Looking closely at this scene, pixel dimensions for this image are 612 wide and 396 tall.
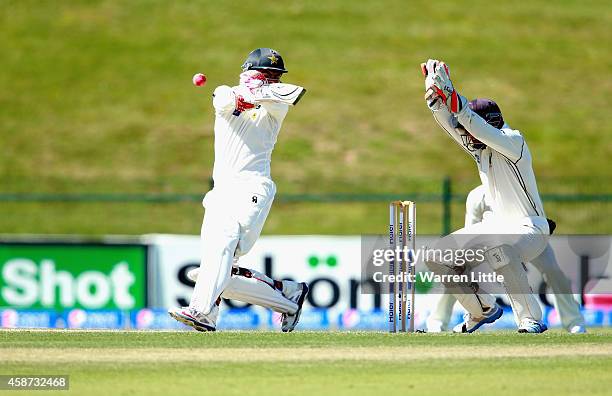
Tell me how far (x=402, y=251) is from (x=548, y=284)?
2.74m

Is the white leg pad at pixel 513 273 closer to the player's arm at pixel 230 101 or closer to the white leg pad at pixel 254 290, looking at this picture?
the white leg pad at pixel 254 290

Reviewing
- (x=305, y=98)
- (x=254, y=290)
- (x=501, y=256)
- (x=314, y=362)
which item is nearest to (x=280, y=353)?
(x=314, y=362)

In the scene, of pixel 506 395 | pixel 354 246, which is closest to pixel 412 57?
pixel 354 246

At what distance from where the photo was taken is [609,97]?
116ft

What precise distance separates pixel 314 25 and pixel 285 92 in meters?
29.1

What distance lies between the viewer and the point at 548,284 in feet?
41.8

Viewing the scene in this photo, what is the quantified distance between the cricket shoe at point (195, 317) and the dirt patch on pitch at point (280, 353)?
85 centimetres

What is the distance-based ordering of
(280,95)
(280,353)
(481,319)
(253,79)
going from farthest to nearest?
(481,319) → (253,79) → (280,95) → (280,353)

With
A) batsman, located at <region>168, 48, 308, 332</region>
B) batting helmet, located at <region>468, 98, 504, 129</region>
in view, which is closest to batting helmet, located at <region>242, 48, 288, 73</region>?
batsman, located at <region>168, 48, 308, 332</region>

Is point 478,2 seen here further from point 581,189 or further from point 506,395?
point 506,395

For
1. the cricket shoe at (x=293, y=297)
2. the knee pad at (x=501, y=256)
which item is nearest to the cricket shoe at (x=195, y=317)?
the cricket shoe at (x=293, y=297)

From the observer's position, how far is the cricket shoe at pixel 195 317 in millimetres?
10155

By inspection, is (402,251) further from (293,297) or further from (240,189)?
(240,189)

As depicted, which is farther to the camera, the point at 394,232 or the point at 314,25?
the point at 314,25
